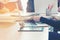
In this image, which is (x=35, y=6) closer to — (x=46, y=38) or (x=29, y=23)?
(x=29, y=23)

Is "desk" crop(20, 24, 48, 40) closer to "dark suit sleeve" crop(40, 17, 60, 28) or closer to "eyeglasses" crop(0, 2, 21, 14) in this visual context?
"dark suit sleeve" crop(40, 17, 60, 28)

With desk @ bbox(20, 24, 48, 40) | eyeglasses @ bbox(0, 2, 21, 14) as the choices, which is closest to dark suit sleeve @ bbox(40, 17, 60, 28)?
desk @ bbox(20, 24, 48, 40)

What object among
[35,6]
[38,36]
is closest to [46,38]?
[38,36]

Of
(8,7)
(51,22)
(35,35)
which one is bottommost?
(35,35)

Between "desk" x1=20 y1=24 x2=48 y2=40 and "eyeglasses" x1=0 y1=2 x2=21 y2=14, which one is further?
"eyeglasses" x1=0 y1=2 x2=21 y2=14

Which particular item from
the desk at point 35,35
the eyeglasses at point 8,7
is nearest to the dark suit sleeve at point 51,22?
the desk at point 35,35

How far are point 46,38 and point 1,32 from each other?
50 cm

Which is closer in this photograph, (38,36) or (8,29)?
(38,36)

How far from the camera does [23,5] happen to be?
161 centimetres

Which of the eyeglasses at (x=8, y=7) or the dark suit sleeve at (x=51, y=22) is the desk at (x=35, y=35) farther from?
the eyeglasses at (x=8, y=7)

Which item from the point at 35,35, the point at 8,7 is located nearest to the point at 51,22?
the point at 35,35

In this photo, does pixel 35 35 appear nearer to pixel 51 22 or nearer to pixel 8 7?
pixel 51 22

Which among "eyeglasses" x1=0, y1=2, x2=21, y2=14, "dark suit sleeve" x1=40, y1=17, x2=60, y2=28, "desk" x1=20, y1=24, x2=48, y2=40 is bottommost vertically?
"desk" x1=20, y1=24, x2=48, y2=40

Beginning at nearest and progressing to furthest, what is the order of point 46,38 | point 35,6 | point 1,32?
point 46,38 → point 1,32 → point 35,6
